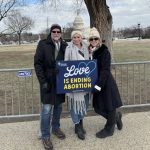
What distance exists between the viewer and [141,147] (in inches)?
209

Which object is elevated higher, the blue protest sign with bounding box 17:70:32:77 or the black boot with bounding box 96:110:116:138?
the blue protest sign with bounding box 17:70:32:77

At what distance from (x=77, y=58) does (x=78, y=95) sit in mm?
602

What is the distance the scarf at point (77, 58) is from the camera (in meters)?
5.37

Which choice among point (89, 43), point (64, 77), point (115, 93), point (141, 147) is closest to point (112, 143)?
point (141, 147)

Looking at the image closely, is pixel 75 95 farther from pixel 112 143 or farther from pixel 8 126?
pixel 8 126

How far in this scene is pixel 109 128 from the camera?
5.79 m

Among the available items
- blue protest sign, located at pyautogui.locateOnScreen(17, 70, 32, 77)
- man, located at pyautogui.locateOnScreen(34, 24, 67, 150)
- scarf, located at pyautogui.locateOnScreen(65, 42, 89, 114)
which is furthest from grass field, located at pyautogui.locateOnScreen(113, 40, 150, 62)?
man, located at pyautogui.locateOnScreen(34, 24, 67, 150)

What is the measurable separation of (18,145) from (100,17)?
8981mm

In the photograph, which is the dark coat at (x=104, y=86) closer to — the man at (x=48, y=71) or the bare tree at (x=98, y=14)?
the man at (x=48, y=71)

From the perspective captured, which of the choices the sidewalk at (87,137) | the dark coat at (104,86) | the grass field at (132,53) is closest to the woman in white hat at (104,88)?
the dark coat at (104,86)

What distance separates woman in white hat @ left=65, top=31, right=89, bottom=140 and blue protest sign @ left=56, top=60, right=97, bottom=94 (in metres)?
0.10

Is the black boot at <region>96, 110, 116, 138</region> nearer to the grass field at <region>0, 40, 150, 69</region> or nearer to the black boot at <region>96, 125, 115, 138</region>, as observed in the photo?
the black boot at <region>96, 125, 115, 138</region>

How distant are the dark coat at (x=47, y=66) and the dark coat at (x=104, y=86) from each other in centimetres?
61

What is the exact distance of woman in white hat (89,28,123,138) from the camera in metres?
5.46
